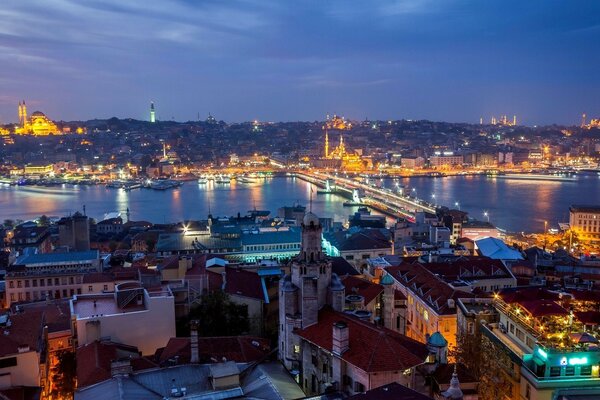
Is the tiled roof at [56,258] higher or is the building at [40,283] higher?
the tiled roof at [56,258]

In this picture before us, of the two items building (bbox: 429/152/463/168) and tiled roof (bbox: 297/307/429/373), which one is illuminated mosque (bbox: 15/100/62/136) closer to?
building (bbox: 429/152/463/168)

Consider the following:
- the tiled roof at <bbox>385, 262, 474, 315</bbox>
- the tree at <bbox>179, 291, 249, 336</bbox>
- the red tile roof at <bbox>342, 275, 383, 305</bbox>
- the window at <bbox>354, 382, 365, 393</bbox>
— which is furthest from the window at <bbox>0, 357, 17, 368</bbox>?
the tiled roof at <bbox>385, 262, 474, 315</bbox>

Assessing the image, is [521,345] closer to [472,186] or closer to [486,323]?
[486,323]

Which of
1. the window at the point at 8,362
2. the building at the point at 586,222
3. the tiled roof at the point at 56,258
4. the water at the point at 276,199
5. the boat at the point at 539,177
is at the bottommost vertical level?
the water at the point at 276,199

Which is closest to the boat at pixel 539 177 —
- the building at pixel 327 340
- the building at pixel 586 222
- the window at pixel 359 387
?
the building at pixel 586 222

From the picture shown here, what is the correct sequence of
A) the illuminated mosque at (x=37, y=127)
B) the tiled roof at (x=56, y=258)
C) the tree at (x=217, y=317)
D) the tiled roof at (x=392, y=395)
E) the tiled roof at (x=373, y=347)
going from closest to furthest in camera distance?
the tiled roof at (x=392, y=395)
the tiled roof at (x=373, y=347)
the tree at (x=217, y=317)
the tiled roof at (x=56, y=258)
the illuminated mosque at (x=37, y=127)

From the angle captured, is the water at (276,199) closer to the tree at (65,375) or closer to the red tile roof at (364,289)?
the red tile roof at (364,289)

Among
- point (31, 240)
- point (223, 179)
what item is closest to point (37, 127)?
point (223, 179)
